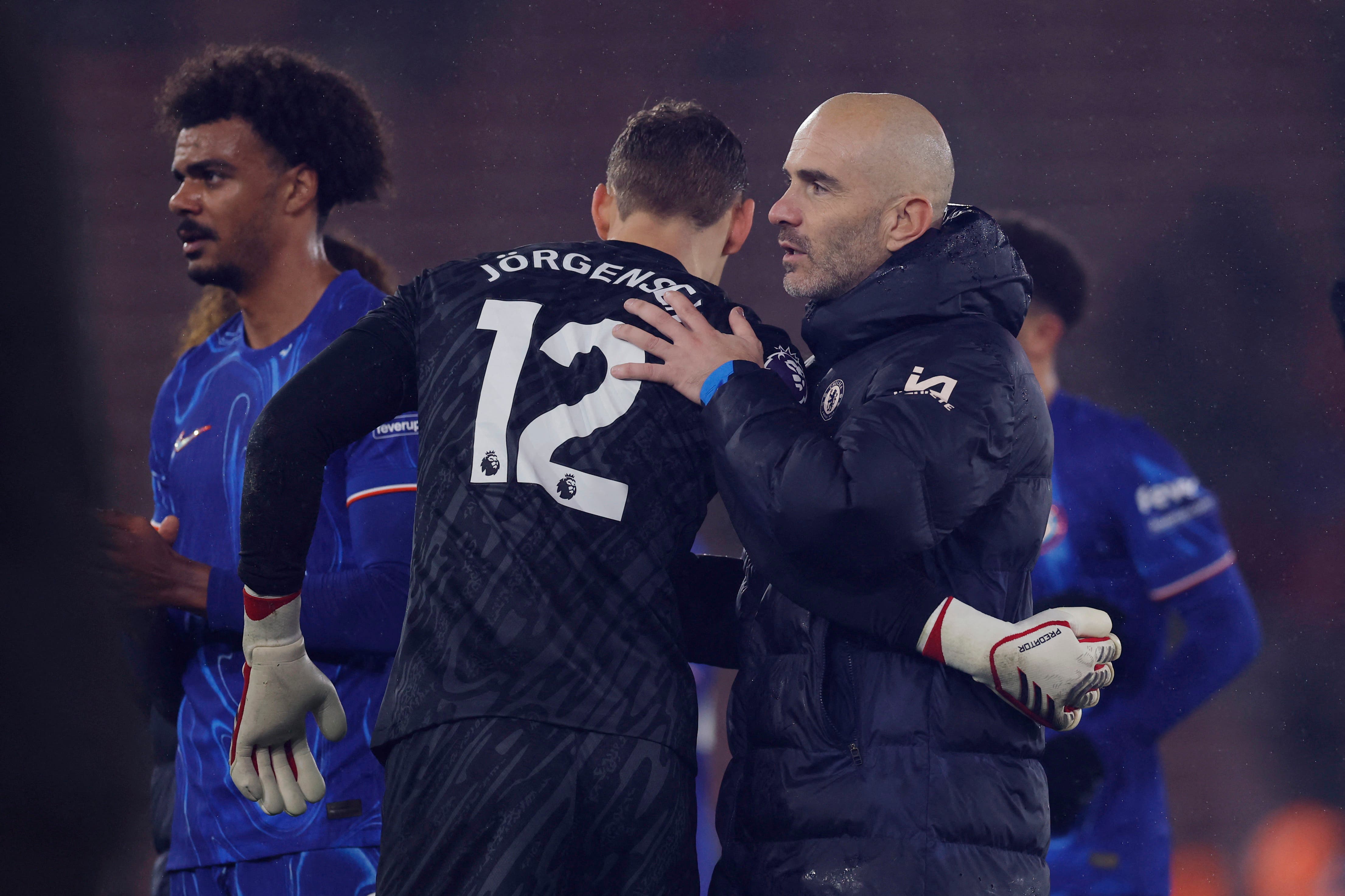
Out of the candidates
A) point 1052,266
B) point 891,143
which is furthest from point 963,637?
point 1052,266

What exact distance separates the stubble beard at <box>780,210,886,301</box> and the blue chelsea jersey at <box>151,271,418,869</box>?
0.94 m

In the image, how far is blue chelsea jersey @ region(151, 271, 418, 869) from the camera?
2.49 metres

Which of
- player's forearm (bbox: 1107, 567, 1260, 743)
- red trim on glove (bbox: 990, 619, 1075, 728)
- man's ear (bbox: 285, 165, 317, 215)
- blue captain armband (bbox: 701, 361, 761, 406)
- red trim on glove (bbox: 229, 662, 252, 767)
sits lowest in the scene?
Answer: player's forearm (bbox: 1107, 567, 1260, 743)

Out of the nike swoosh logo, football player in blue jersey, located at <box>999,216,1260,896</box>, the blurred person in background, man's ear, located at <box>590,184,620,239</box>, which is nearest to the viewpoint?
man's ear, located at <box>590,184,620,239</box>

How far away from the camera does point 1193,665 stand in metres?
3.48

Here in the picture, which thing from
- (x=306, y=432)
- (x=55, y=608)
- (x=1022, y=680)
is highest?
(x=306, y=432)

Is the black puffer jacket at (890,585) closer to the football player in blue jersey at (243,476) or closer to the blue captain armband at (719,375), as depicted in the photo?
the blue captain armband at (719,375)

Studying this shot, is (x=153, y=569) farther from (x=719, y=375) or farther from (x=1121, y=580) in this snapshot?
(x=1121, y=580)

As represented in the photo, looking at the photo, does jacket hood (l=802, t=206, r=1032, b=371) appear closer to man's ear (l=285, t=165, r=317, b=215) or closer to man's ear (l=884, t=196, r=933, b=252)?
man's ear (l=884, t=196, r=933, b=252)

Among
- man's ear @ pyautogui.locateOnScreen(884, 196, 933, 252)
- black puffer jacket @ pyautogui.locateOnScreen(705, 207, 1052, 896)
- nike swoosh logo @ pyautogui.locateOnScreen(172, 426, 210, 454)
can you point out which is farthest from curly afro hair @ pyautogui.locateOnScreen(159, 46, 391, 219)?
black puffer jacket @ pyautogui.locateOnScreen(705, 207, 1052, 896)

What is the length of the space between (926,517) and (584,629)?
509 mm

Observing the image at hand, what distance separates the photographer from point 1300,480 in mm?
4312

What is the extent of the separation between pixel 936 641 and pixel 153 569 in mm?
1653

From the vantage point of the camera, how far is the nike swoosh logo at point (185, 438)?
2.81 m
